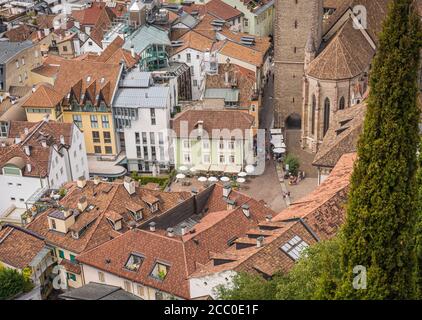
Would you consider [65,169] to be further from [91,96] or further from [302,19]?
[302,19]

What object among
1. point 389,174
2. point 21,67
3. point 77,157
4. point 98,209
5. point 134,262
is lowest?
point 77,157

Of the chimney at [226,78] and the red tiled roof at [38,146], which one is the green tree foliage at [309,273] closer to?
the red tiled roof at [38,146]

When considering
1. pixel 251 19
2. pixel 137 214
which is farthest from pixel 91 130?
pixel 251 19

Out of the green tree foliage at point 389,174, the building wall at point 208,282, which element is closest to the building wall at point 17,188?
the building wall at point 208,282

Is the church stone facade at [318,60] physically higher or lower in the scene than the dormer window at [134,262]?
higher

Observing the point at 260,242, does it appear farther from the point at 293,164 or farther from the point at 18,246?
the point at 293,164

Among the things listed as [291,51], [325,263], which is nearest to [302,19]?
[291,51]
